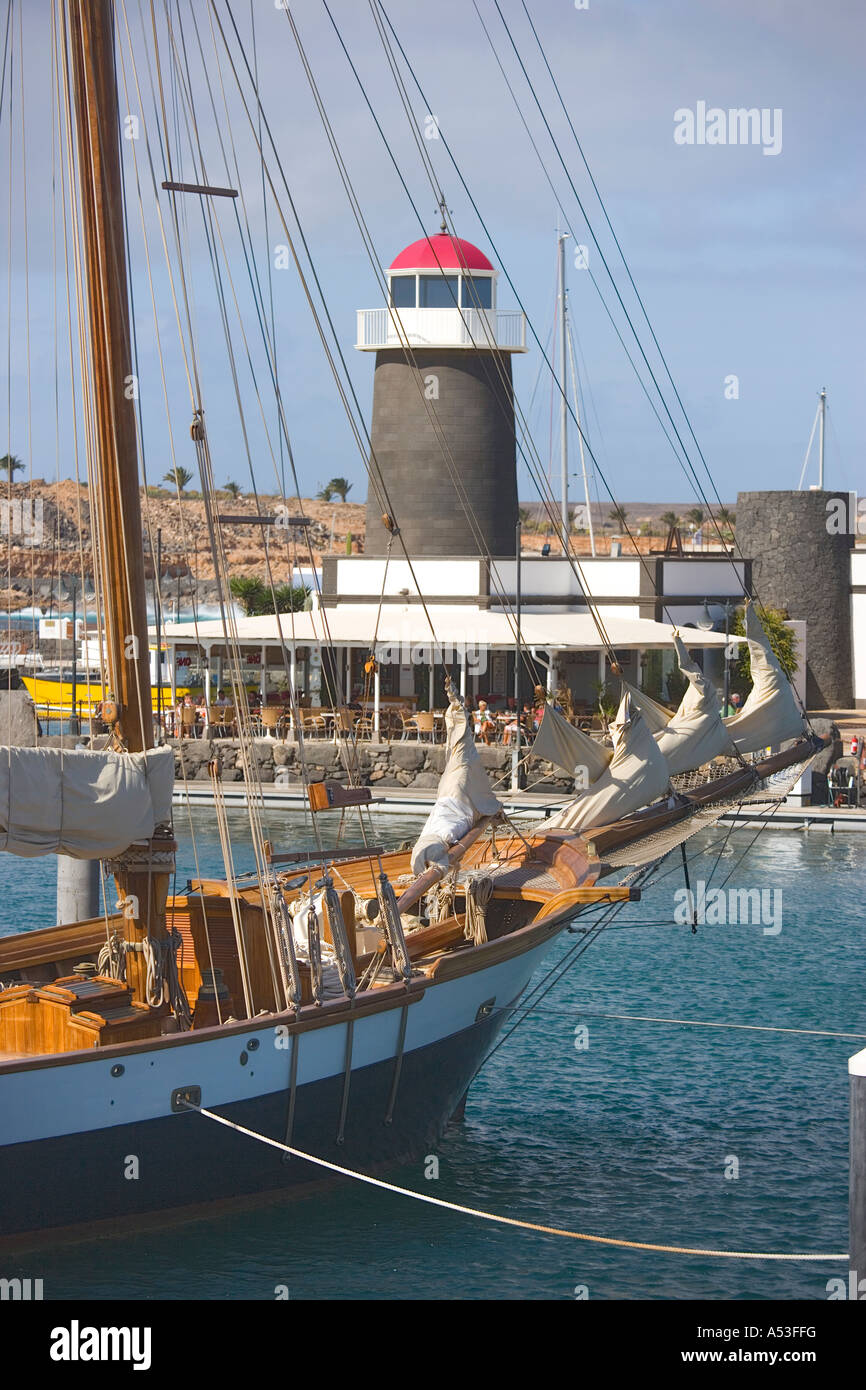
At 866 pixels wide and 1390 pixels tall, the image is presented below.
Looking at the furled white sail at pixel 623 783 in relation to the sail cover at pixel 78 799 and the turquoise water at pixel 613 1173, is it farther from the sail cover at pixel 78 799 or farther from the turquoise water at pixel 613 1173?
the sail cover at pixel 78 799

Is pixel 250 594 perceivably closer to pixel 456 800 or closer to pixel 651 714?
pixel 651 714

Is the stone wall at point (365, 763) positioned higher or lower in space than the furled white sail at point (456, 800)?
lower

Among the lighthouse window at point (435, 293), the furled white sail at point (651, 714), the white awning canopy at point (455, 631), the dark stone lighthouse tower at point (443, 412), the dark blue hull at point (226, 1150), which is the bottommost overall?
the dark blue hull at point (226, 1150)

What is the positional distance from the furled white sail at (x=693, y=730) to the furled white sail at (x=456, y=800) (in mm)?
3632

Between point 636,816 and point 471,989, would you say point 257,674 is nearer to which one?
point 636,816

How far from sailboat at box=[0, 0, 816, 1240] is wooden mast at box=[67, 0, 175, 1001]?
0.02 metres

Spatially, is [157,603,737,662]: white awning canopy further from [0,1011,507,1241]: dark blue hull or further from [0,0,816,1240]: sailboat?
[0,1011,507,1241]: dark blue hull

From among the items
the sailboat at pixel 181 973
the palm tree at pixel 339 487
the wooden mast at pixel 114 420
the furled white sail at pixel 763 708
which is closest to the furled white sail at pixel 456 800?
the sailboat at pixel 181 973

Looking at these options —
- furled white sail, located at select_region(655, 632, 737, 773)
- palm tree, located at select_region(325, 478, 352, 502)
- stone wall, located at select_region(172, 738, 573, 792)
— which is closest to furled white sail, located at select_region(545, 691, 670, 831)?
furled white sail, located at select_region(655, 632, 737, 773)

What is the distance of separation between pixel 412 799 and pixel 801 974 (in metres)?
13.9

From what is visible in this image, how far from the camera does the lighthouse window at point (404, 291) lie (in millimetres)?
42188

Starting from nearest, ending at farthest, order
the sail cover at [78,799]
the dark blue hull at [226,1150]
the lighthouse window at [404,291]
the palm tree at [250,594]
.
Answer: the dark blue hull at [226,1150], the sail cover at [78,799], the lighthouse window at [404,291], the palm tree at [250,594]

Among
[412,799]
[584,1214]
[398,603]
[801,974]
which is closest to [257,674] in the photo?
[398,603]

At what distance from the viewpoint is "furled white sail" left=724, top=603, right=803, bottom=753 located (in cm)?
2177
